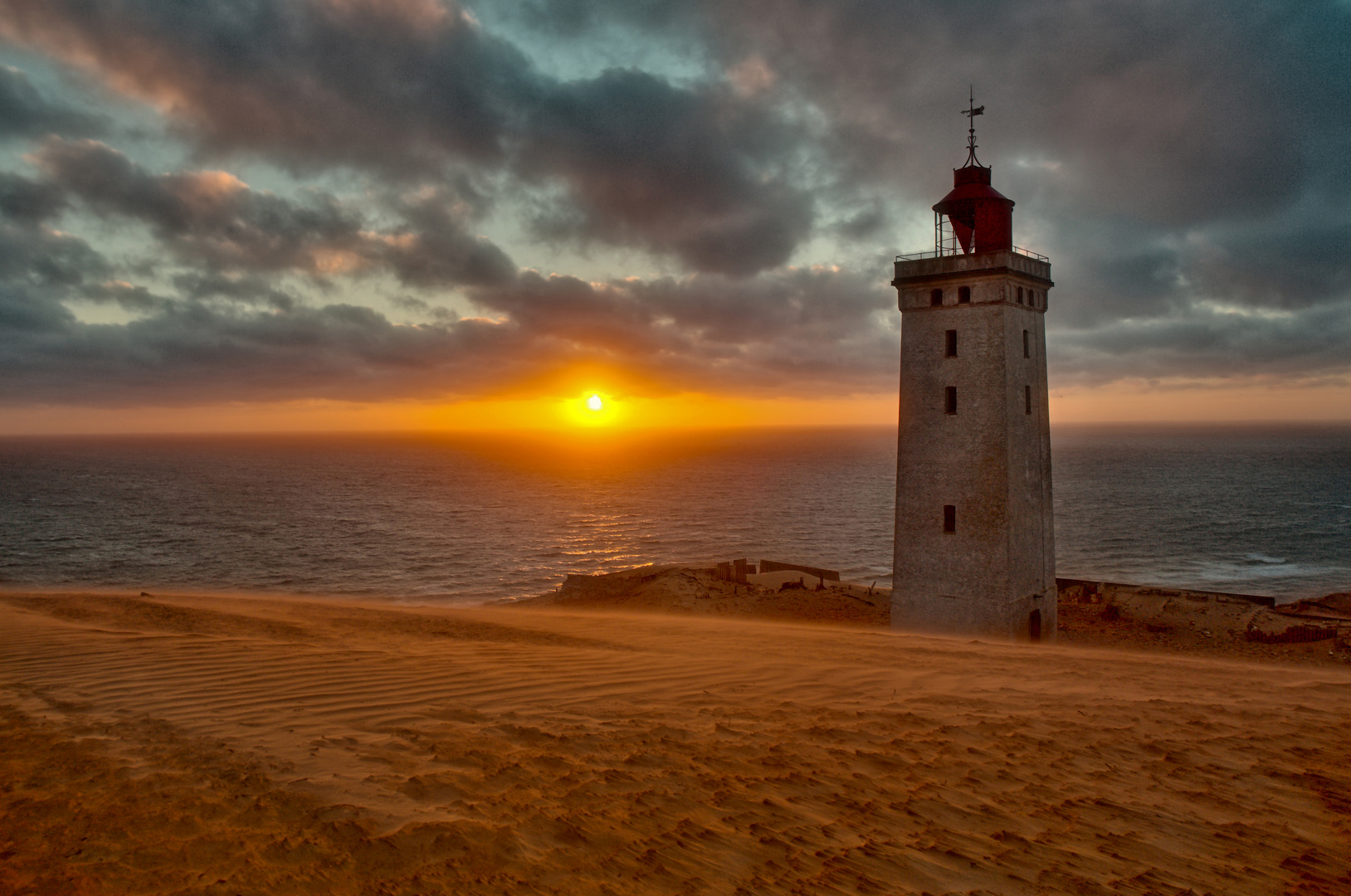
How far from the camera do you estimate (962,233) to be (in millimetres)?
23500

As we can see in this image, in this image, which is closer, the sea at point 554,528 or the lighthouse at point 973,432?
the lighthouse at point 973,432

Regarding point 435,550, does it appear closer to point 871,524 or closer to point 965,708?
point 871,524

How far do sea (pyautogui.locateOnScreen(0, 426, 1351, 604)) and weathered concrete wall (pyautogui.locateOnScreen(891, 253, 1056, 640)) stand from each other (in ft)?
77.8

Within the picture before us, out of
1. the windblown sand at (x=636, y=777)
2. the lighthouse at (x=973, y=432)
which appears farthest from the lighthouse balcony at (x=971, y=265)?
the windblown sand at (x=636, y=777)

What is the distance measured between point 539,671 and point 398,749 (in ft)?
14.2

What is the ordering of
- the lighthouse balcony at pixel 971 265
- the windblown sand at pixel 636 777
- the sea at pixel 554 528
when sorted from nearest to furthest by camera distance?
the windblown sand at pixel 636 777 → the lighthouse balcony at pixel 971 265 → the sea at pixel 554 528

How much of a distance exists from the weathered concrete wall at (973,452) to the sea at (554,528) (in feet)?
77.8

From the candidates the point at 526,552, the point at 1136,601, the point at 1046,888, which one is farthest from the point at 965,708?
the point at 526,552

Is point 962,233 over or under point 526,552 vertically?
over

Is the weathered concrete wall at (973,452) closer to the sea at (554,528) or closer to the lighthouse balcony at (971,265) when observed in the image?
the lighthouse balcony at (971,265)

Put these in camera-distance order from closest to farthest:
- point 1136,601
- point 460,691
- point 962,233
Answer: point 460,691 → point 962,233 → point 1136,601

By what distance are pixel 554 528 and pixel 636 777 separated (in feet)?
215

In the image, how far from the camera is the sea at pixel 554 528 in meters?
47.3

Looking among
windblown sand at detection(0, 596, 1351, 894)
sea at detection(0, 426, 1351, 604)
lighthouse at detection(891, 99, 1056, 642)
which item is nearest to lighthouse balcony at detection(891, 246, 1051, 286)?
lighthouse at detection(891, 99, 1056, 642)
